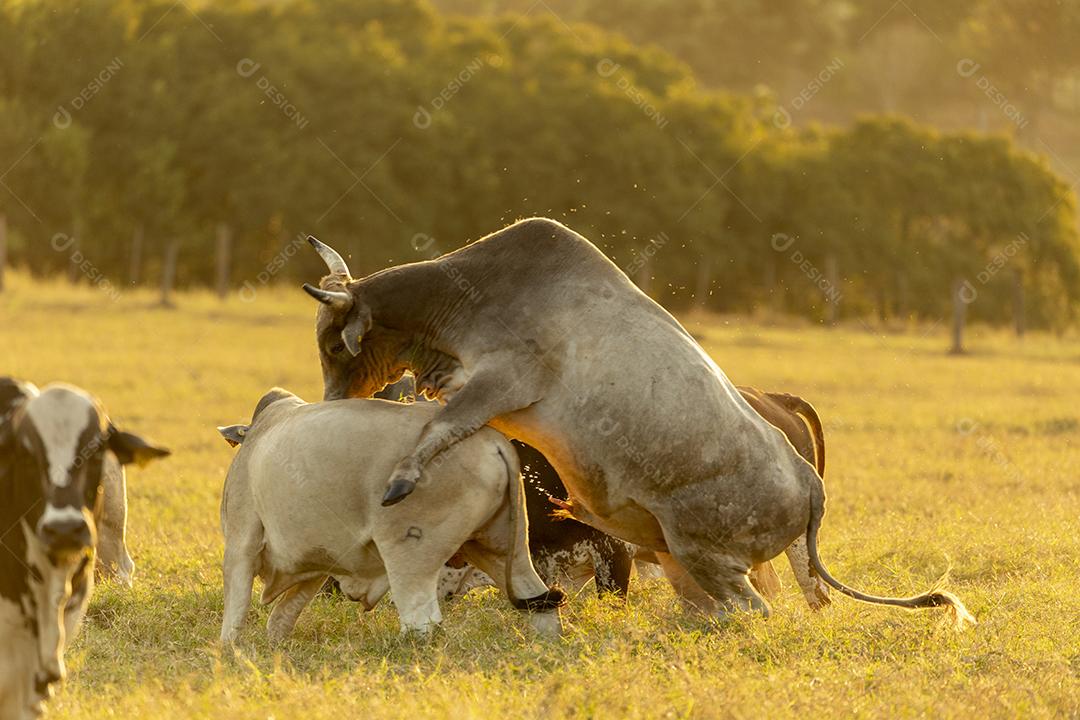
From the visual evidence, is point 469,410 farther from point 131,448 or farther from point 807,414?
point 807,414

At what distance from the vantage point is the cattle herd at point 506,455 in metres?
7.41

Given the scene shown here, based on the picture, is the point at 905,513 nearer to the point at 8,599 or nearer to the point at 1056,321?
the point at 8,599

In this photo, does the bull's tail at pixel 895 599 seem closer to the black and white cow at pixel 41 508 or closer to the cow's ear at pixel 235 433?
the cow's ear at pixel 235 433

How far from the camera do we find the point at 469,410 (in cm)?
760

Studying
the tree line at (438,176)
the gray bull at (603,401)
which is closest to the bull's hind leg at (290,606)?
the gray bull at (603,401)

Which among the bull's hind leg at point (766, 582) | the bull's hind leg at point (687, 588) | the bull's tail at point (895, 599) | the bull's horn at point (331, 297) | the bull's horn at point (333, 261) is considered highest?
the bull's horn at point (333, 261)

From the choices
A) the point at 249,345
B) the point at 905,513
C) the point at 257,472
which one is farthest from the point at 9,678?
the point at 249,345

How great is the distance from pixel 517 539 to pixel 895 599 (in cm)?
191

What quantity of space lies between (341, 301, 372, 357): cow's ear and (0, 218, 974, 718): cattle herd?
1 centimetres

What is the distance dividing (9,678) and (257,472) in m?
2.20

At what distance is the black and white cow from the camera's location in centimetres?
520

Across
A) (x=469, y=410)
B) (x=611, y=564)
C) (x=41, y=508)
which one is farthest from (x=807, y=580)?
(x=41, y=508)

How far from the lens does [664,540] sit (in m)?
7.98

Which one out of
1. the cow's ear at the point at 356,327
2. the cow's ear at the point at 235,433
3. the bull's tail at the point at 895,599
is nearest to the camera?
the bull's tail at the point at 895,599
